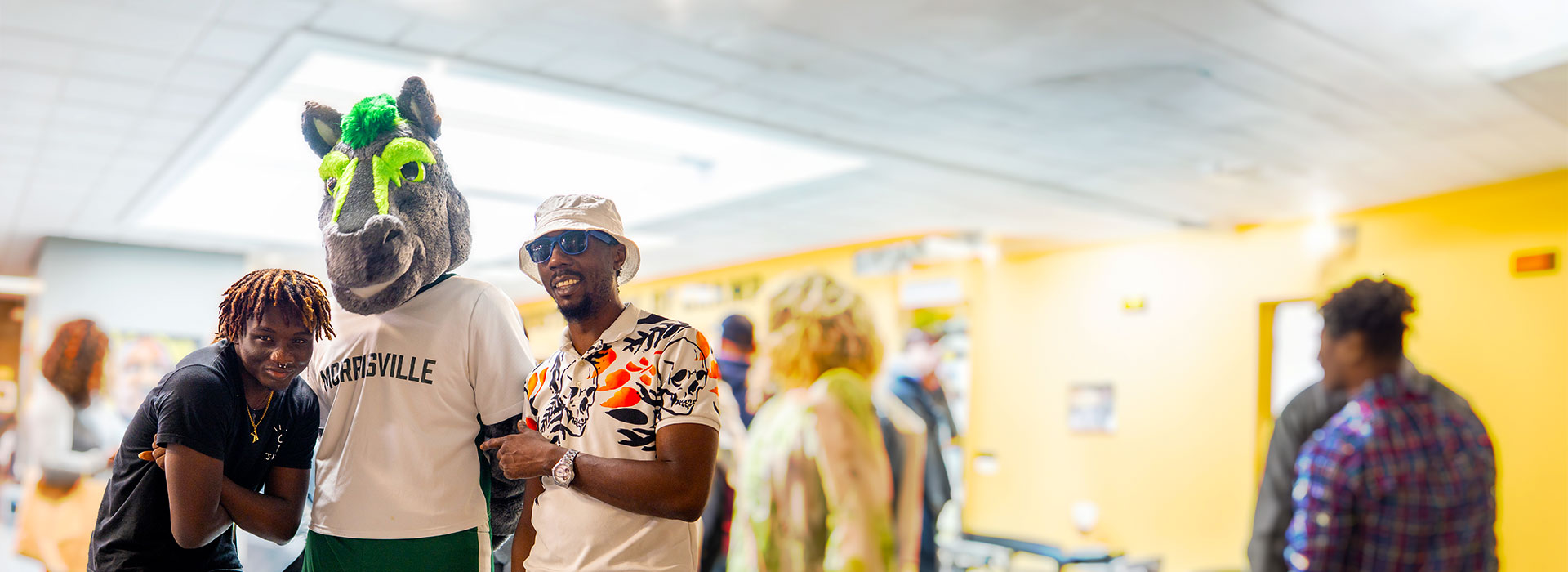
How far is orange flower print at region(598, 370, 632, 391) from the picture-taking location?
180 cm

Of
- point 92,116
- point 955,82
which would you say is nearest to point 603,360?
point 955,82

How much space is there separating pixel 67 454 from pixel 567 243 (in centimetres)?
300

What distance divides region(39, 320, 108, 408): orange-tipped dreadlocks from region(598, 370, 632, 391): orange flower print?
2.88 m

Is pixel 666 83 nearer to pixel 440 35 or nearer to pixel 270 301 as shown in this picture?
pixel 440 35

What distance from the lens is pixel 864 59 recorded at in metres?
4.48

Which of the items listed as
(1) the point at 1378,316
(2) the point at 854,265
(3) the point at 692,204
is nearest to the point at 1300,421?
(1) the point at 1378,316

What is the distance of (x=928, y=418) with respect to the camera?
394cm

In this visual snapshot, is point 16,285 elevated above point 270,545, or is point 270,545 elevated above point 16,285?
point 16,285

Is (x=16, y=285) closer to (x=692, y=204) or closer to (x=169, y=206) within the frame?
(x=169, y=206)

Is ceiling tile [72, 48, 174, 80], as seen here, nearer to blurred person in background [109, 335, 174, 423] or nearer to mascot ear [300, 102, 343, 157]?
blurred person in background [109, 335, 174, 423]

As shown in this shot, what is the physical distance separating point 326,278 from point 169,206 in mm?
8522

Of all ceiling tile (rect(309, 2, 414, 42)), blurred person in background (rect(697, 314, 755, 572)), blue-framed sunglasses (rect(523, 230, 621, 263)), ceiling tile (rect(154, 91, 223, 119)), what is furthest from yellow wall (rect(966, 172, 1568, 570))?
ceiling tile (rect(154, 91, 223, 119))

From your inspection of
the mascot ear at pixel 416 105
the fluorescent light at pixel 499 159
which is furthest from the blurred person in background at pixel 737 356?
the mascot ear at pixel 416 105

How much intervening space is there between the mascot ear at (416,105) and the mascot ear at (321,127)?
13cm
